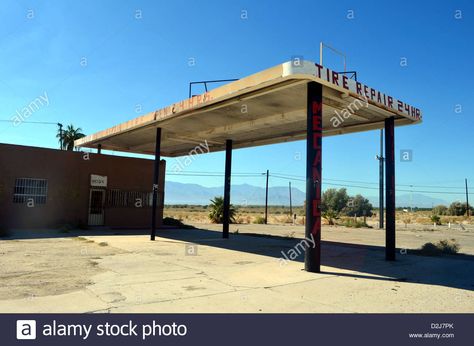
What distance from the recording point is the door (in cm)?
2378

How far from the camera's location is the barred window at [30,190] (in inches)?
826

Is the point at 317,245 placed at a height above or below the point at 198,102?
below

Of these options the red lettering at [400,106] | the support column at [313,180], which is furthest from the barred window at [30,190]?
the red lettering at [400,106]

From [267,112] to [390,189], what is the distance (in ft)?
17.0

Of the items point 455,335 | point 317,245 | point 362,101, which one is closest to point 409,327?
point 455,335

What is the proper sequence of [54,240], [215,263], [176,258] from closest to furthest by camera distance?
[215,263] → [176,258] → [54,240]

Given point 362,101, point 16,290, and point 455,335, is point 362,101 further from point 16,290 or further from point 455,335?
point 16,290

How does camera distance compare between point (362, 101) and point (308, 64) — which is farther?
point (362, 101)

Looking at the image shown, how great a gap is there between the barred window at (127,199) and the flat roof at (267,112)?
4027 mm

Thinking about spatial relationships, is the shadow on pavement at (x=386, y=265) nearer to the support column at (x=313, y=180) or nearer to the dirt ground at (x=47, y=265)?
the support column at (x=313, y=180)

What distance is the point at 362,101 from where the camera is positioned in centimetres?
1190

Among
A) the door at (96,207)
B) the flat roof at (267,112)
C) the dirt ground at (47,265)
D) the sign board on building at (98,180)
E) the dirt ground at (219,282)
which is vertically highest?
the flat roof at (267,112)

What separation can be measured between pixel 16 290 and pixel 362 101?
10.1 meters

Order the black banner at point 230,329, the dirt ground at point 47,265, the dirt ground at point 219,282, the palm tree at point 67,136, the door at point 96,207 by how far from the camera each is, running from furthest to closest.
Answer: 1. the palm tree at point 67,136
2. the door at point 96,207
3. the dirt ground at point 47,265
4. the dirt ground at point 219,282
5. the black banner at point 230,329
